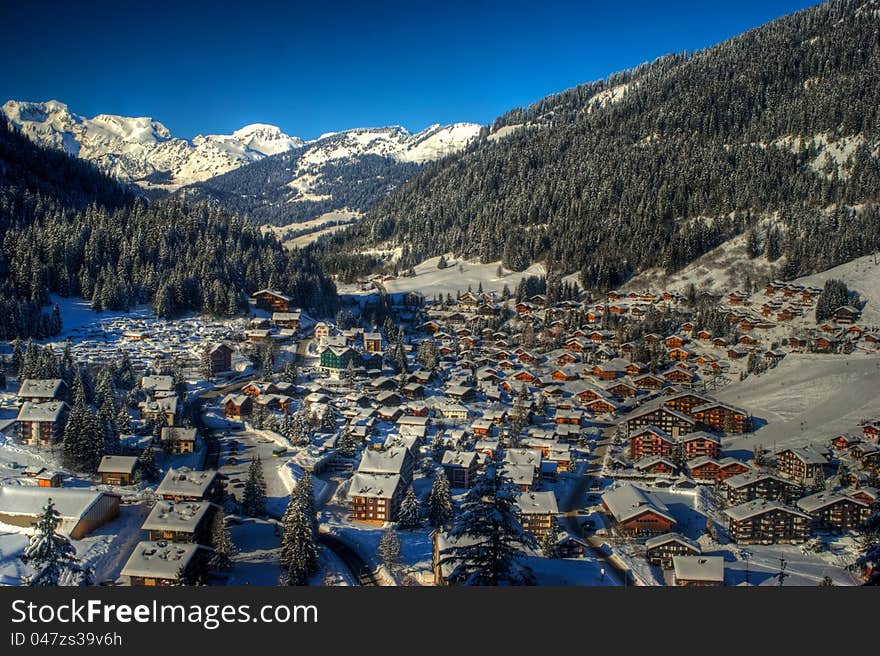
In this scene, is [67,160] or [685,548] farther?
[67,160]

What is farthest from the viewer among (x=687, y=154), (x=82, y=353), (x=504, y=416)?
(x=687, y=154)

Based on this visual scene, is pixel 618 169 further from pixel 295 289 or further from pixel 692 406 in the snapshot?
pixel 692 406

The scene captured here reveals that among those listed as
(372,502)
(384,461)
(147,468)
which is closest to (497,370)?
(384,461)

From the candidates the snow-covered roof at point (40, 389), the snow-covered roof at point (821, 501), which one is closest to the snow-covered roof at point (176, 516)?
the snow-covered roof at point (40, 389)

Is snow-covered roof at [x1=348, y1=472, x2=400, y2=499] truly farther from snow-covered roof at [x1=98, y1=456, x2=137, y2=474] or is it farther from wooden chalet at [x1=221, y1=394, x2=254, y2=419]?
wooden chalet at [x1=221, y1=394, x2=254, y2=419]

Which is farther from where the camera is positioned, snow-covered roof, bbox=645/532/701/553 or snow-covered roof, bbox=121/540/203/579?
snow-covered roof, bbox=645/532/701/553

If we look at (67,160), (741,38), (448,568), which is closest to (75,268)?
(67,160)

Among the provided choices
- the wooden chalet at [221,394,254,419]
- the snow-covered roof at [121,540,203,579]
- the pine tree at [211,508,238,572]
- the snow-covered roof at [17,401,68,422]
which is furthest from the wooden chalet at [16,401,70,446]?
the pine tree at [211,508,238,572]
